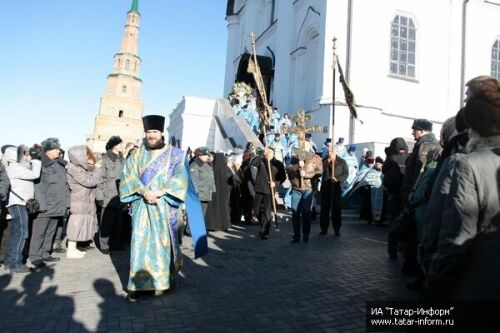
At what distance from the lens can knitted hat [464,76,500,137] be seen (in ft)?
6.55

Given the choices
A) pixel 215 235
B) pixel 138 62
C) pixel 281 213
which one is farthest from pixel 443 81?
pixel 138 62

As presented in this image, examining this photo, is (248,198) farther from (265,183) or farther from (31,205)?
(31,205)

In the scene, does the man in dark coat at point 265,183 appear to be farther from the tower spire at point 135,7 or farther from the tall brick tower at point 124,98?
the tower spire at point 135,7

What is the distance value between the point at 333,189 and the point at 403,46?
1623cm

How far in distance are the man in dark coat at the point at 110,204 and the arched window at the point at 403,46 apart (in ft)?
59.0

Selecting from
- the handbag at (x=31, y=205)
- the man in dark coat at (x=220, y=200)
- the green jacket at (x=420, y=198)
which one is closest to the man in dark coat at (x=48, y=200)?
the handbag at (x=31, y=205)

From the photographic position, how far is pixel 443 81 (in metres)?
22.0

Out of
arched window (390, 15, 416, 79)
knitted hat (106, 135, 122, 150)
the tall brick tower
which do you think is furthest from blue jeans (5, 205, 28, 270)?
the tall brick tower

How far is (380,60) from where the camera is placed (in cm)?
1959

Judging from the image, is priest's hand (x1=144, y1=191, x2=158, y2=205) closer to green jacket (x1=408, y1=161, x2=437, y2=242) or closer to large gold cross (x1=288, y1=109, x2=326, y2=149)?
green jacket (x1=408, y1=161, x2=437, y2=242)

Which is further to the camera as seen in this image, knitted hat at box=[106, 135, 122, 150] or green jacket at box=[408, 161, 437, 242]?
knitted hat at box=[106, 135, 122, 150]

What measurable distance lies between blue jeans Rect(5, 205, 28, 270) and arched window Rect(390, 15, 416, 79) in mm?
19746

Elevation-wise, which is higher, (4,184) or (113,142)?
(113,142)

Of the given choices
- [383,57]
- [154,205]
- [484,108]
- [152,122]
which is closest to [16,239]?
[154,205]
